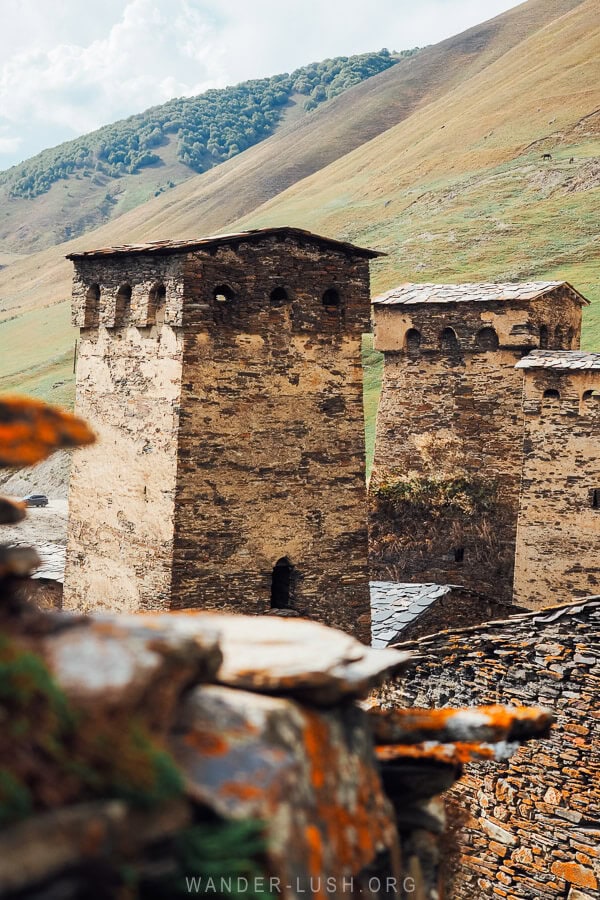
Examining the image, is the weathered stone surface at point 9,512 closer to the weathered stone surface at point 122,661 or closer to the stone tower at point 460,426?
the weathered stone surface at point 122,661

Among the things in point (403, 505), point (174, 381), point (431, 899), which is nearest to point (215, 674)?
point (431, 899)

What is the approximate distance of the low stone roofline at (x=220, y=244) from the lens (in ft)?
36.8

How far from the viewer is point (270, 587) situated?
1199 cm

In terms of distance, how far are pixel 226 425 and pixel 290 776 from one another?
834 cm

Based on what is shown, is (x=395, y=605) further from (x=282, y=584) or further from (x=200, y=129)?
(x=200, y=129)

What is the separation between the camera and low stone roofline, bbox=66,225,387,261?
1120 centimetres

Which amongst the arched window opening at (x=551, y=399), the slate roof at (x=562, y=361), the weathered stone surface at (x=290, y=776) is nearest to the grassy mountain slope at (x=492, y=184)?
the slate roof at (x=562, y=361)

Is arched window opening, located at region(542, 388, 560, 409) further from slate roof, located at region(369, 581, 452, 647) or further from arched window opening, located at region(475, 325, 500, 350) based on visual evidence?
slate roof, located at region(369, 581, 452, 647)

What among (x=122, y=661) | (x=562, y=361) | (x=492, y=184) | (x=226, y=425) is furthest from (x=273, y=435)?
(x=492, y=184)

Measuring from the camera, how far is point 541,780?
32.6 feet

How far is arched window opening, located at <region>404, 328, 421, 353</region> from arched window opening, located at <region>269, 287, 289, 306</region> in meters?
10.8

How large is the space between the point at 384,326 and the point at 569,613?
13.0 m

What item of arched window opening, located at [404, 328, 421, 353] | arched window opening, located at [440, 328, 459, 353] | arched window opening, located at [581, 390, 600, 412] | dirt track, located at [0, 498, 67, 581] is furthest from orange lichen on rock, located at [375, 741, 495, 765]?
arched window opening, located at [404, 328, 421, 353]

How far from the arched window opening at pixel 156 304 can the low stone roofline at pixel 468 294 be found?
35.4 ft
